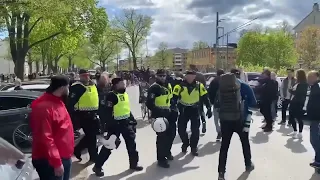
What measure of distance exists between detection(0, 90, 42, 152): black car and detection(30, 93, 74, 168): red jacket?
445 centimetres

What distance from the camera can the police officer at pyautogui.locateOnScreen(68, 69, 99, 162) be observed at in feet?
24.4

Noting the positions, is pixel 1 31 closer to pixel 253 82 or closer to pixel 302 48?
pixel 253 82

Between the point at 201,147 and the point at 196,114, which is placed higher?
the point at 196,114

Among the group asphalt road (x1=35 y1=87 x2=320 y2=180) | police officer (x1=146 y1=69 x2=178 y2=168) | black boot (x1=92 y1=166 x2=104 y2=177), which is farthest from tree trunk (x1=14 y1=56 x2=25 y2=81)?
black boot (x1=92 y1=166 x2=104 y2=177)

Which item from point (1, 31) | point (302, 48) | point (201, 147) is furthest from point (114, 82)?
point (302, 48)

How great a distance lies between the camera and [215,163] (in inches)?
311

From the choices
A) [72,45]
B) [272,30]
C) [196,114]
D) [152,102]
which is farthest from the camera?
[272,30]

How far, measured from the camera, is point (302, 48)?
5928 cm

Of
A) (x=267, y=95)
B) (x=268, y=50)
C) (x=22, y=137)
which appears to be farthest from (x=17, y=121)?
(x=268, y=50)

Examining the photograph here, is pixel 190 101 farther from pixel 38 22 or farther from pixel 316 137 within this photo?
pixel 38 22

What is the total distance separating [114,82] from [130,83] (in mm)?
40337

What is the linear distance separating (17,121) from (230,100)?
439cm

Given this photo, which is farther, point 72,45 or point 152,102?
point 72,45

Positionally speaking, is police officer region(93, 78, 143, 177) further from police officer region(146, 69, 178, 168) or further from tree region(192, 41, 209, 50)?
tree region(192, 41, 209, 50)
